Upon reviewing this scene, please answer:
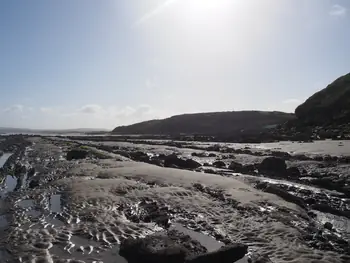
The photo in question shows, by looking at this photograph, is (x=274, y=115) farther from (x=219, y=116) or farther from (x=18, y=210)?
(x=18, y=210)

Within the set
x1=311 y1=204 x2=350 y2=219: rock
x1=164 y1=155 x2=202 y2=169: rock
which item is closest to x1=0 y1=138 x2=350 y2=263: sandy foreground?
x1=311 y1=204 x2=350 y2=219: rock

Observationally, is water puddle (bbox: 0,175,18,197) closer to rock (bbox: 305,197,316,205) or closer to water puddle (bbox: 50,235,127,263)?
water puddle (bbox: 50,235,127,263)

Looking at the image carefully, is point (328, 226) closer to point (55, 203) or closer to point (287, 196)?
point (287, 196)

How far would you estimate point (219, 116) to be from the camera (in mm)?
147000

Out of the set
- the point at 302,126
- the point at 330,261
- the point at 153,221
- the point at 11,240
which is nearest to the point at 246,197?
the point at 153,221

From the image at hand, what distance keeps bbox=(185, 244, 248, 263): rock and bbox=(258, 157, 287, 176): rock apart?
60.2 feet

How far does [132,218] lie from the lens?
14.5 metres

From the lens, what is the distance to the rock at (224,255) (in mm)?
9312

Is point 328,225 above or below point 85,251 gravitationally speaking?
above

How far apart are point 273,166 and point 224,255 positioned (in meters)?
20.4

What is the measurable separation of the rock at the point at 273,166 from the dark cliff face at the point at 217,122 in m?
91.9

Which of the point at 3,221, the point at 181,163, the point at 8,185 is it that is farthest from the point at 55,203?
the point at 181,163

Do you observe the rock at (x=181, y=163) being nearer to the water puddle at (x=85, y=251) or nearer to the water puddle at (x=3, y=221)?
the water puddle at (x=3, y=221)

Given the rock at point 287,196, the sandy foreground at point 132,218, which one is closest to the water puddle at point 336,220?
the sandy foreground at point 132,218
